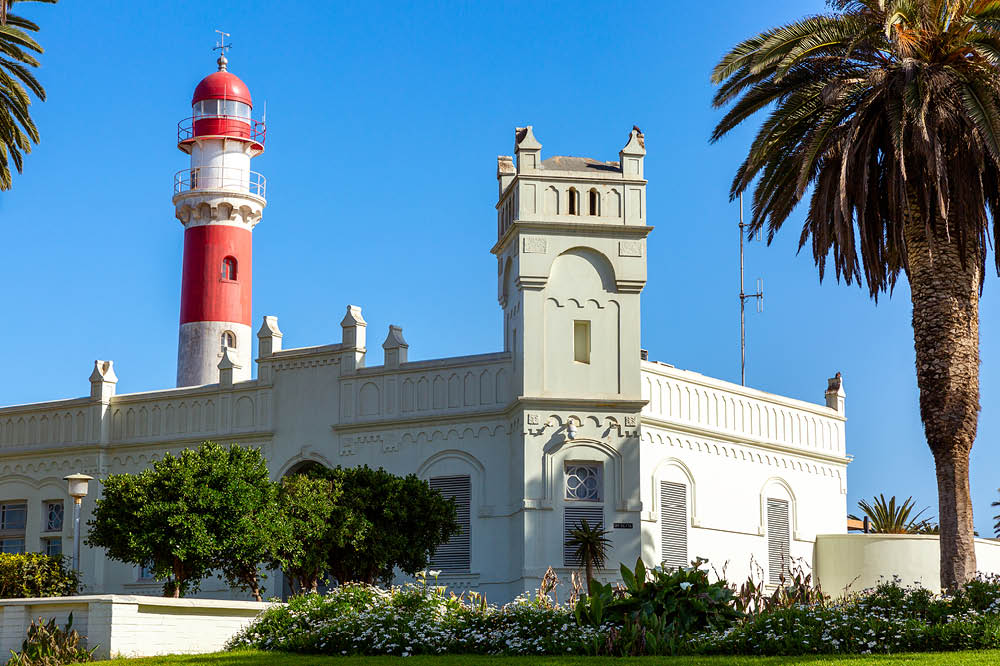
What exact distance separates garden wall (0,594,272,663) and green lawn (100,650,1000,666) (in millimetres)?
593

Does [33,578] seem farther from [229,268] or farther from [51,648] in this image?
[229,268]

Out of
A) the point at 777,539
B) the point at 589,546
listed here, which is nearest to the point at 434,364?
the point at 589,546

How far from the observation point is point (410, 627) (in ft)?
69.2

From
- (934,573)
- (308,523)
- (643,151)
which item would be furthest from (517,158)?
(934,573)

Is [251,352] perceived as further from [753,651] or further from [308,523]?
[753,651]

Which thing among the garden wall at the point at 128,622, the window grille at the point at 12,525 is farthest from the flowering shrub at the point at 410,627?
the window grille at the point at 12,525

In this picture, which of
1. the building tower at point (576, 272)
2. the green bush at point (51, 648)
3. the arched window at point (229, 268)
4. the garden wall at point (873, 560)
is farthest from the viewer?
the arched window at point (229, 268)

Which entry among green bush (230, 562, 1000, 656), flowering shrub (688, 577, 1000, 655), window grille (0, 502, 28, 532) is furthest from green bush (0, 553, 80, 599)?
flowering shrub (688, 577, 1000, 655)

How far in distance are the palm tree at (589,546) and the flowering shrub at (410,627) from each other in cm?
786

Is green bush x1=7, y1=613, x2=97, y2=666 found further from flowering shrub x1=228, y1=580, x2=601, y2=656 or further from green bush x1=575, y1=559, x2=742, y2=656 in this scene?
green bush x1=575, y1=559, x2=742, y2=656

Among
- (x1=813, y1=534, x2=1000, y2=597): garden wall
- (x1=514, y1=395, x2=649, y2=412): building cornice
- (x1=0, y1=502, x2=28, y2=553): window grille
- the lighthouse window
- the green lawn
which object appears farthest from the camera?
the lighthouse window

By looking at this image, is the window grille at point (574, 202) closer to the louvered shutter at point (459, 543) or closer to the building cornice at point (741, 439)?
the building cornice at point (741, 439)

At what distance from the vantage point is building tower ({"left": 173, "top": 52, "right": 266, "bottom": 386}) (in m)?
45.8

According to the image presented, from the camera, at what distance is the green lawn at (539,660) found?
54.2 ft
